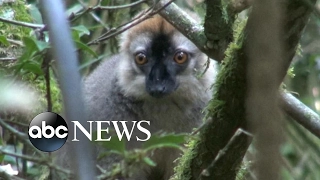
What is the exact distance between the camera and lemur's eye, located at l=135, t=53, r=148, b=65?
397 centimetres

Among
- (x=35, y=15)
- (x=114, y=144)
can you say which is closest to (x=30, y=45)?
(x=114, y=144)

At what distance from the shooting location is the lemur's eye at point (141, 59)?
3975 millimetres

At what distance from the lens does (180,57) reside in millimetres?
3939

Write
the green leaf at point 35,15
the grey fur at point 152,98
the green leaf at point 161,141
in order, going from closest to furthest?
the green leaf at point 161,141 < the green leaf at point 35,15 < the grey fur at point 152,98

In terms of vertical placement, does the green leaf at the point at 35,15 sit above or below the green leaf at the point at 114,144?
above

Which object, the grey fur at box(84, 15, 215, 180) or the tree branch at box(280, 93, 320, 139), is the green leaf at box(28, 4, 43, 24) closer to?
the grey fur at box(84, 15, 215, 180)

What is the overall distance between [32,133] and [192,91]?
241cm

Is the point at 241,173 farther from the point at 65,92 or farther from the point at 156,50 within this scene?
the point at 65,92

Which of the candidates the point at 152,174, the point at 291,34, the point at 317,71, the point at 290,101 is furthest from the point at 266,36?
the point at 317,71

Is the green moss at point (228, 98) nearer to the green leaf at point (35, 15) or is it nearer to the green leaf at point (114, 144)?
the green leaf at point (114, 144)

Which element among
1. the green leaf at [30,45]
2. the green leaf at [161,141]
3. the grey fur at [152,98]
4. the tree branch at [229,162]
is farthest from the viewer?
the grey fur at [152,98]

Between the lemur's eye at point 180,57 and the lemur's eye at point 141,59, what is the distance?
20 cm

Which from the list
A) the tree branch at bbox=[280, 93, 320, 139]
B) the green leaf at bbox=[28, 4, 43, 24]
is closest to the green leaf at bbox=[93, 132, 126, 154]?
the tree branch at bbox=[280, 93, 320, 139]

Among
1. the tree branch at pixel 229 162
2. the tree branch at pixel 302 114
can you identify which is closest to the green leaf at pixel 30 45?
the tree branch at pixel 229 162
